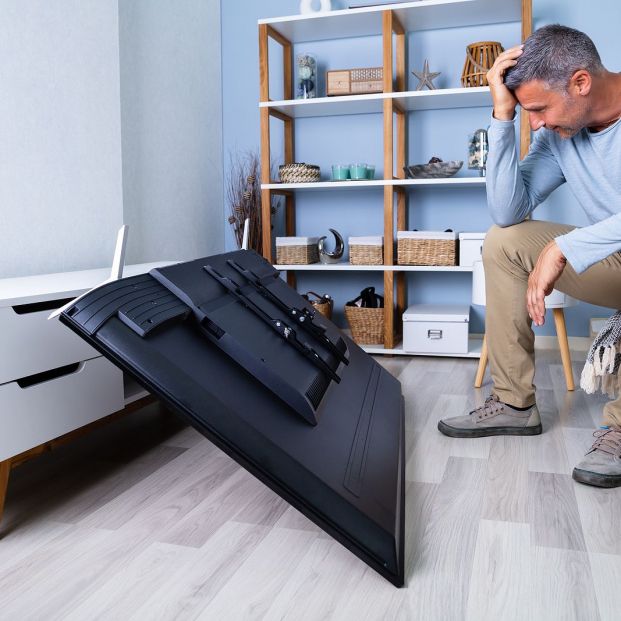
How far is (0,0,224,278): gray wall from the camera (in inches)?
84.3

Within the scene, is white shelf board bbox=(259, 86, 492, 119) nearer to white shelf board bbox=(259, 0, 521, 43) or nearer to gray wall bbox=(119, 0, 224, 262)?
white shelf board bbox=(259, 0, 521, 43)

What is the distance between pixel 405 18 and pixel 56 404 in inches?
103

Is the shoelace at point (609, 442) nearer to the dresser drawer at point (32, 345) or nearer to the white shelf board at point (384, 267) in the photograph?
the dresser drawer at point (32, 345)

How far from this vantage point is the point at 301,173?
11.2ft

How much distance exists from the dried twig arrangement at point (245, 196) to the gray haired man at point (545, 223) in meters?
1.90

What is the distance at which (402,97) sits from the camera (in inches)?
128

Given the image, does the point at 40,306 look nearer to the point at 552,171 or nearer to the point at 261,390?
the point at 261,390

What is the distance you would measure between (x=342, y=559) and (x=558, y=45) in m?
1.17

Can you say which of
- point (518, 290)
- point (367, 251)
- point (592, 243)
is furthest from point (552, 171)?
point (367, 251)

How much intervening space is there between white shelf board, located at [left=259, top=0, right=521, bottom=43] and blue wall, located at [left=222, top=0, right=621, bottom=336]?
8 cm

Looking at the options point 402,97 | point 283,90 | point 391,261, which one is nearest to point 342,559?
point 391,261

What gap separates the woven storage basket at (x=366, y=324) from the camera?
3342mm

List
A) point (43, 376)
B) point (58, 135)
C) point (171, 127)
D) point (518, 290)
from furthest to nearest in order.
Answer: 1. point (171, 127)
2. point (58, 135)
3. point (518, 290)
4. point (43, 376)

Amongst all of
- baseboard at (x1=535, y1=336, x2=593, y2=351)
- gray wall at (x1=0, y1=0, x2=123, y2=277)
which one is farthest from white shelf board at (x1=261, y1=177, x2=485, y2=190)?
gray wall at (x1=0, y1=0, x2=123, y2=277)
